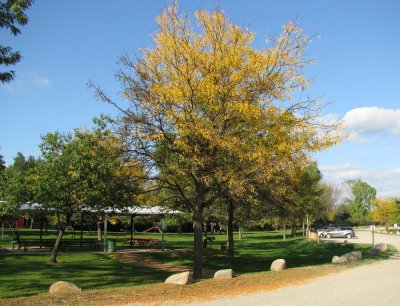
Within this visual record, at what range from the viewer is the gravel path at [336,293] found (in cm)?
1018

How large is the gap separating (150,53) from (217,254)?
20350mm

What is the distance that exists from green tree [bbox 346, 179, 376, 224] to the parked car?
60.1 m

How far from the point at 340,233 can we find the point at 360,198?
77904mm

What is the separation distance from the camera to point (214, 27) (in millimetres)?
14969

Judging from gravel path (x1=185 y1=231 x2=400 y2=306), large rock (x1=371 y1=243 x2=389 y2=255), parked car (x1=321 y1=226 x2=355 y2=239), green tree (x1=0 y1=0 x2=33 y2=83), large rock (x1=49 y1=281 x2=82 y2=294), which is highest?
green tree (x1=0 y1=0 x2=33 y2=83)

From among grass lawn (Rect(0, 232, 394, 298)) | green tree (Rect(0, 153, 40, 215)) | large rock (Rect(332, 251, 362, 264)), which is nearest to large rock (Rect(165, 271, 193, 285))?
grass lawn (Rect(0, 232, 394, 298))

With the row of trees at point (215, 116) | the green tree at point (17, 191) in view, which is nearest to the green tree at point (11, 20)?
the row of trees at point (215, 116)

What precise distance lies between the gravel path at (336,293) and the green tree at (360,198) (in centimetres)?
10557

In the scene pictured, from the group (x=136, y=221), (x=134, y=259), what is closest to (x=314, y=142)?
(x=134, y=259)

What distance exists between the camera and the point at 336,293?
1157cm

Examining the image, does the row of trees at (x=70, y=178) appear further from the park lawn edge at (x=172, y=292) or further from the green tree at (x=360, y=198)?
the green tree at (x=360, y=198)

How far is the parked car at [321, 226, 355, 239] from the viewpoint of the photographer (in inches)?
2171

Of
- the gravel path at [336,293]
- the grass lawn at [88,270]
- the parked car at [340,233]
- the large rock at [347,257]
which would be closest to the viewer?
the gravel path at [336,293]

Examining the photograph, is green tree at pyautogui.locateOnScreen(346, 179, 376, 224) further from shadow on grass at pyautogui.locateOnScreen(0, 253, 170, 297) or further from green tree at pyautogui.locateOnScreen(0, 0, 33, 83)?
green tree at pyautogui.locateOnScreen(0, 0, 33, 83)
